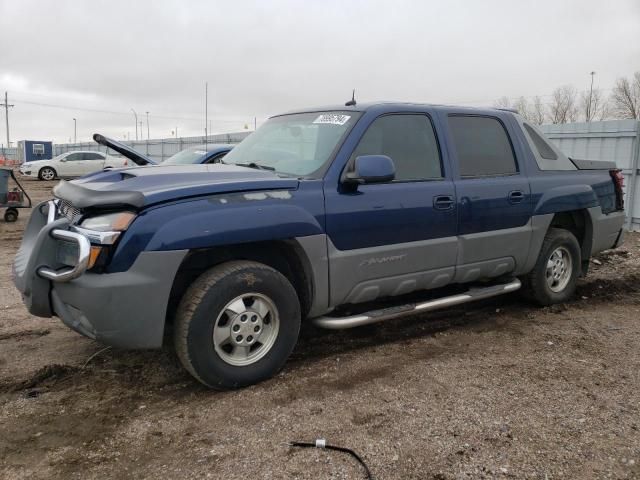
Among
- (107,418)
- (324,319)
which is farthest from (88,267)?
(324,319)

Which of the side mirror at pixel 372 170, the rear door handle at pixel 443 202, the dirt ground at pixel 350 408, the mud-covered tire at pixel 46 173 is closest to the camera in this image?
the dirt ground at pixel 350 408

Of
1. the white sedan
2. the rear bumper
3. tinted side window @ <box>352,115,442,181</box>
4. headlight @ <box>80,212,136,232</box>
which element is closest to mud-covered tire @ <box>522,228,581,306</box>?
tinted side window @ <box>352,115,442,181</box>

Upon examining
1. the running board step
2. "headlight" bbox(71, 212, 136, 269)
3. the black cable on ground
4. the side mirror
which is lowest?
→ the black cable on ground

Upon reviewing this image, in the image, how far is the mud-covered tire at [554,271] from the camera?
5.23m

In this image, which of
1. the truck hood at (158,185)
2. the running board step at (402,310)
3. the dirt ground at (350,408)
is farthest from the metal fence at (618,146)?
the truck hood at (158,185)

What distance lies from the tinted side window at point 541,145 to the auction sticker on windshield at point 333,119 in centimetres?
212

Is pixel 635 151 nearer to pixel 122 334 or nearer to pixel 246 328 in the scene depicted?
pixel 246 328

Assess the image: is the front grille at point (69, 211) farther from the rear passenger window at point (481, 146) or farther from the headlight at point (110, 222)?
the rear passenger window at point (481, 146)

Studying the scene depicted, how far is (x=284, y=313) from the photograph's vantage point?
11.5 ft

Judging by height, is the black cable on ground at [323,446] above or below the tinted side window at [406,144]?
below

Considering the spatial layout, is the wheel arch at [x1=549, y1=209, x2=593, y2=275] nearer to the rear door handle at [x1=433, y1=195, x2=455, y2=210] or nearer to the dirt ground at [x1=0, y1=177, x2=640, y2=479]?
the dirt ground at [x1=0, y1=177, x2=640, y2=479]

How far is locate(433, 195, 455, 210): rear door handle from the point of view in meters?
4.19

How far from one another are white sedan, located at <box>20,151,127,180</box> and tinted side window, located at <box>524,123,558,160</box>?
25.7 metres

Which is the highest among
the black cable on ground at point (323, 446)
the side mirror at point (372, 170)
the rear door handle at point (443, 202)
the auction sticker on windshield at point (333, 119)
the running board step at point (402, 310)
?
the auction sticker on windshield at point (333, 119)
